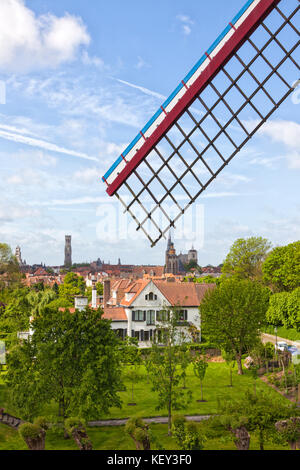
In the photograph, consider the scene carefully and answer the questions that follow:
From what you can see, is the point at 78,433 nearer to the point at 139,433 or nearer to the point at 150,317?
the point at 139,433

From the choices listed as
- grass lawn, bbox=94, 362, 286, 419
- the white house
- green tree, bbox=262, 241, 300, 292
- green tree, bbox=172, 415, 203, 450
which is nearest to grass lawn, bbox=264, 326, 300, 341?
green tree, bbox=262, 241, 300, 292

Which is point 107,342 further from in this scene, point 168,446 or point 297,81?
point 297,81

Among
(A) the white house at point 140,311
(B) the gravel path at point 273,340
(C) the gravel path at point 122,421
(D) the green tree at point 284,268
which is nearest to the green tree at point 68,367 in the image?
(C) the gravel path at point 122,421

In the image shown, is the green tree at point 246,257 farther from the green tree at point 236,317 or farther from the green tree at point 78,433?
the green tree at point 78,433

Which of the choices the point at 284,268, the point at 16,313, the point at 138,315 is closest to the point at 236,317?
the point at 138,315

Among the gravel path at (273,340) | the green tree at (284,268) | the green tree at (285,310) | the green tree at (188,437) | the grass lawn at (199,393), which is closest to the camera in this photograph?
the green tree at (188,437)

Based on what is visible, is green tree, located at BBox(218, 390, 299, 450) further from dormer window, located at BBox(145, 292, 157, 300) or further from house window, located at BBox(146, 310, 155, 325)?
dormer window, located at BBox(145, 292, 157, 300)
